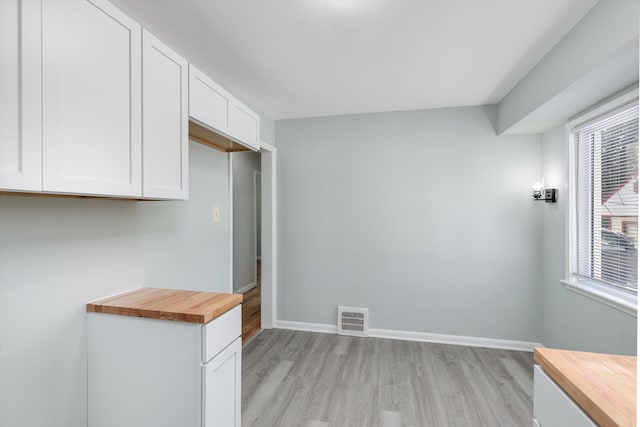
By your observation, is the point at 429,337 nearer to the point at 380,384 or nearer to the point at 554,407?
the point at 380,384

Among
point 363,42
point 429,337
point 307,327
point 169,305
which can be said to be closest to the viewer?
point 169,305

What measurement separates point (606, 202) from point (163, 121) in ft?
9.68

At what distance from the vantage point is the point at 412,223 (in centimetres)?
325

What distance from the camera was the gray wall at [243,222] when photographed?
4773mm

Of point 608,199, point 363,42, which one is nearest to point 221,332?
point 363,42

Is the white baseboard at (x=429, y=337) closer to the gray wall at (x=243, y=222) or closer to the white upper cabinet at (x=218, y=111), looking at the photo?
the gray wall at (x=243, y=222)

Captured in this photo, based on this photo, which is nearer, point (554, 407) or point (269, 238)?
point (554, 407)

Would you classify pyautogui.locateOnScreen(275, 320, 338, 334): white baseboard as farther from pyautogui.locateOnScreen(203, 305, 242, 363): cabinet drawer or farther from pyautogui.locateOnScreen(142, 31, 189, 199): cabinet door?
pyautogui.locateOnScreen(142, 31, 189, 199): cabinet door

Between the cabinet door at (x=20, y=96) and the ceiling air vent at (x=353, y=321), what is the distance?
9.66 ft

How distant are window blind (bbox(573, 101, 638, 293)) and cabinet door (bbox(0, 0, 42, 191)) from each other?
2954mm

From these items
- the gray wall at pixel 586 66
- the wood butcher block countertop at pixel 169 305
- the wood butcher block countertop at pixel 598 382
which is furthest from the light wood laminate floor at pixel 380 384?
the gray wall at pixel 586 66

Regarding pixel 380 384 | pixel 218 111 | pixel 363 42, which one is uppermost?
pixel 363 42

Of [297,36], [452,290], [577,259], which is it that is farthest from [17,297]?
[577,259]

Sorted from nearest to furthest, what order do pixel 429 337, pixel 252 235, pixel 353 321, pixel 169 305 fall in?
pixel 169 305 → pixel 429 337 → pixel 353 321 → pixel 252 235
